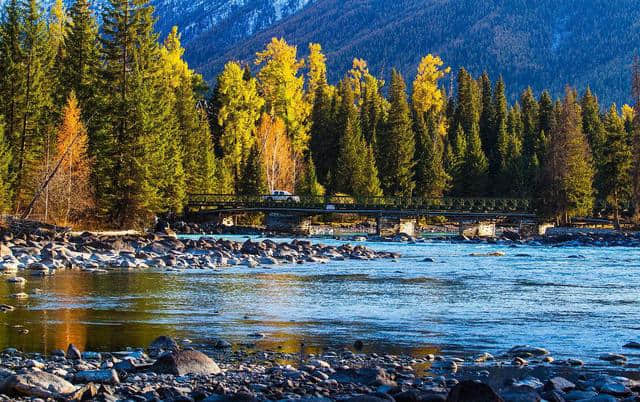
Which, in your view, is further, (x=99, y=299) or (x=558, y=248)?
(x=558, y=248)

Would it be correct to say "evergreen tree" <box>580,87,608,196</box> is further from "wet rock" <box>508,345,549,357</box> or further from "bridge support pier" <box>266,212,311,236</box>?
"wet rock" <box>508,345,549,357</box>

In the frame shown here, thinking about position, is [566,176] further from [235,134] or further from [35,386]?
[35,386]

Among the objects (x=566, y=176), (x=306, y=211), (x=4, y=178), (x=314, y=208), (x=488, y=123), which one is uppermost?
(x=488, y=123)

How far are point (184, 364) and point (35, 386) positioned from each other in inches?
87.6

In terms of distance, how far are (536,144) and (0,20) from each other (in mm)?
56411

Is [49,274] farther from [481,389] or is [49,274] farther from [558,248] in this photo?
[558,248]

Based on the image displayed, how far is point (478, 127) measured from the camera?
343 ft

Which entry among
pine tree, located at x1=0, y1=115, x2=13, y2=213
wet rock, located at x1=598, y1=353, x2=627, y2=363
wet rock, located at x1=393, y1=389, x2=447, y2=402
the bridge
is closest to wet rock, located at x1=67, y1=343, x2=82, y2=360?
wet rock, located at x1=393, y1=389, x2=447, y2=402

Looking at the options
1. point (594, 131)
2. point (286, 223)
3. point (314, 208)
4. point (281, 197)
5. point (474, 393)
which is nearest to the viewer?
point (474, 393)

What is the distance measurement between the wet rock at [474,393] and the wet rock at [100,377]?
4.46 m

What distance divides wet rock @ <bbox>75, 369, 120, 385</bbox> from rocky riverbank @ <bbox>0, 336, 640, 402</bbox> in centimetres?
1

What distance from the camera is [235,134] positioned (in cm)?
8062

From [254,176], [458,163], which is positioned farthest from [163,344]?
[458,163]

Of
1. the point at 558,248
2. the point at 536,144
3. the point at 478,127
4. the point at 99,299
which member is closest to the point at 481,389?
the point at 99,299
